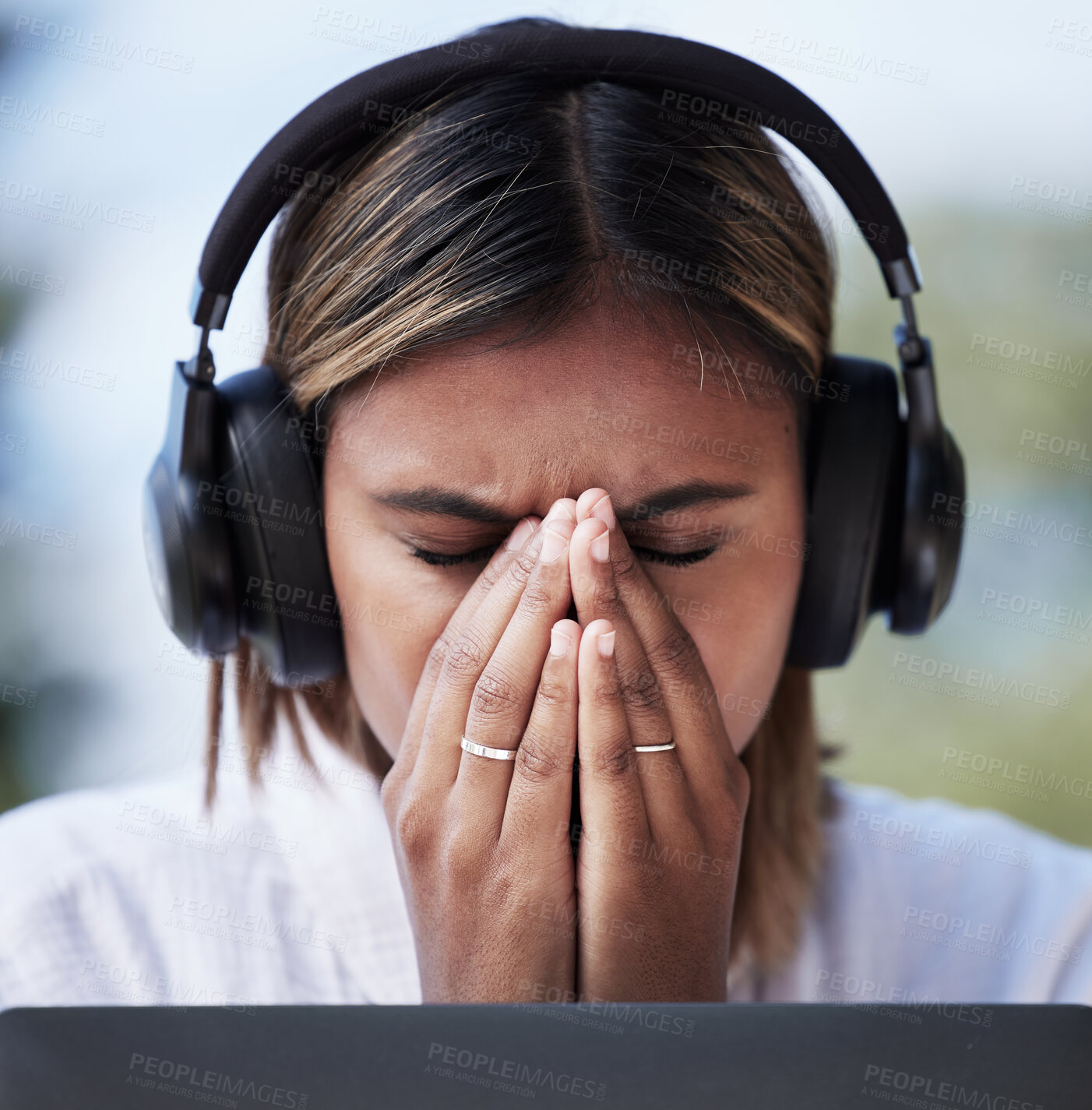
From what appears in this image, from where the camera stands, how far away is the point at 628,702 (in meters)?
0.71

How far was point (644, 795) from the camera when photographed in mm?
746

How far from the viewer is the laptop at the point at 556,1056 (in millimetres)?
441

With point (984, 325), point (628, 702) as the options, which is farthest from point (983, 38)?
point (628, 702)

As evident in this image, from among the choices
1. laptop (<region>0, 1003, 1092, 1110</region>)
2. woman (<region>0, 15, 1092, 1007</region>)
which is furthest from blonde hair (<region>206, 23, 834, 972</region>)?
laptop (<region>0, 1003, 1092, 1110</region>)

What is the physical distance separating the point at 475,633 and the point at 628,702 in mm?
125

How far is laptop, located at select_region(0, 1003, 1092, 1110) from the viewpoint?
441 mm

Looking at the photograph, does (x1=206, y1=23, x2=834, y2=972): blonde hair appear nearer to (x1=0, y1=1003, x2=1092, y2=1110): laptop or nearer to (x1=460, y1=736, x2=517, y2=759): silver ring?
(x1=460, y1=736, x2=517, y2=759): silver ring

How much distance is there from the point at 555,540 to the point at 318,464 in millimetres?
254

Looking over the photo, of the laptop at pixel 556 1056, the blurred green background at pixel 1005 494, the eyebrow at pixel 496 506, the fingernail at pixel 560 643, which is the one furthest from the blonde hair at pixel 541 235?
the blurred green background at pixel 1005 494

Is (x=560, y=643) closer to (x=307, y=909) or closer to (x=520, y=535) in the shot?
(x=520, y=535)

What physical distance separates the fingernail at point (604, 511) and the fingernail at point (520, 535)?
6 centimetres

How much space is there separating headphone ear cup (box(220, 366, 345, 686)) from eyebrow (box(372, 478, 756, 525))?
65 mm

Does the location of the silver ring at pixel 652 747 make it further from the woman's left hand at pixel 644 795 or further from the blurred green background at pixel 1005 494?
the blurred green background at pixel 1005 494

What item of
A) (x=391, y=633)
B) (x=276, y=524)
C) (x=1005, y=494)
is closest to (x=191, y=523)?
(x=276, y=524)
